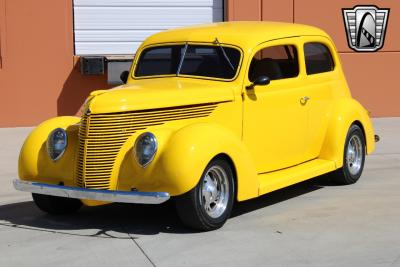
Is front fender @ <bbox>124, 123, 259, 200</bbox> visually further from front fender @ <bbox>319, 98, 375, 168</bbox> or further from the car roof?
front fender @ <bbox>319, 98, 375, 168</bbox>

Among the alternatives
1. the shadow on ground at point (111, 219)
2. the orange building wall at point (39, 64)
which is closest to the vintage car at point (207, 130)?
the shadow on ground at point (111, 219)

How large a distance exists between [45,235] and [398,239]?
2.97 meters

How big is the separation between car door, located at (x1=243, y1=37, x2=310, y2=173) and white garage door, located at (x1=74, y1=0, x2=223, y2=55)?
19.3ft

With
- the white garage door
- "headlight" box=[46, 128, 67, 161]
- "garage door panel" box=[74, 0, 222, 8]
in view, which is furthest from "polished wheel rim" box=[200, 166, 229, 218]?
"garage door panel" box=[74, 0, 222, 8]

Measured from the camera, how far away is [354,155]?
8.69m

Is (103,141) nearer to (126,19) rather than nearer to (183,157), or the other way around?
(183,157)

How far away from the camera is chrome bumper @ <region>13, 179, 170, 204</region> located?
19.6 ft

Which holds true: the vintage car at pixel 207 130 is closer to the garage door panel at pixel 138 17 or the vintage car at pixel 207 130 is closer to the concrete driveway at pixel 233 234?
the concrete driveway at pixel 233 234

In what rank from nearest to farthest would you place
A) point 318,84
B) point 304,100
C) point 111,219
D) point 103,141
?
point 103,141 < point 111,219 < point 304,100 < point 318,84

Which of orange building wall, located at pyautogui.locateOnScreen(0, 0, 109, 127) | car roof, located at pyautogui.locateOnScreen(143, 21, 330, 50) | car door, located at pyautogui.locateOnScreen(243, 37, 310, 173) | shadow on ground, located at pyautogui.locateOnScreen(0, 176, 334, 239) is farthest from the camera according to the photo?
orange building wall, located at pyautogui.locateOnScreen(0, 0, 109, 127)

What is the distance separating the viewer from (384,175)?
9.12 meters

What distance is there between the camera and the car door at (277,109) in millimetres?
7164

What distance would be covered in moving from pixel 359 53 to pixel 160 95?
8416 mm

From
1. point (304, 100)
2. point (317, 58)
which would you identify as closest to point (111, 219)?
point (304, 100)
